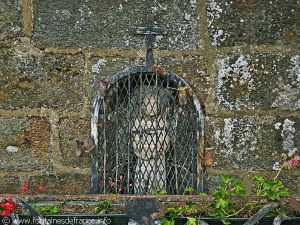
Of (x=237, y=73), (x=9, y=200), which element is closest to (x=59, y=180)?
(x=9, y=200)

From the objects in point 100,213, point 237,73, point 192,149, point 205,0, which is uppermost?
point 205,0

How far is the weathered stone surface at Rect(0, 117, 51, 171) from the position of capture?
3.22m

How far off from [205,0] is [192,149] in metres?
0.71

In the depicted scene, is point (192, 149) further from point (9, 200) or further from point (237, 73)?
point (9, 200)

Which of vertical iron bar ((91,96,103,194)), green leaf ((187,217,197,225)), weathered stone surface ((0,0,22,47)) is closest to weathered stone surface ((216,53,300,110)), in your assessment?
vertical iron bar ((91,96,103,194))

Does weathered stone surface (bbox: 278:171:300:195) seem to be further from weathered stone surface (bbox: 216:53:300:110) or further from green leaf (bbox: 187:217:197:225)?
green leaf (bbox: 187:217:197:225)

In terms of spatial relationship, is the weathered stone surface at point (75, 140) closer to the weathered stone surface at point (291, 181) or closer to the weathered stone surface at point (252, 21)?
the weathered stone surface at point (252, 21)

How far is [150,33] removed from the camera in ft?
10.6

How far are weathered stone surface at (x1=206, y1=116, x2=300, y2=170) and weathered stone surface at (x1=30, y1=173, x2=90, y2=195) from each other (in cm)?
62

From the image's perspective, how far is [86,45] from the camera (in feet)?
10.6

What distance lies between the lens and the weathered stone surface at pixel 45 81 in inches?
127

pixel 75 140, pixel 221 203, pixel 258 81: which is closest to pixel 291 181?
pixel 258 81

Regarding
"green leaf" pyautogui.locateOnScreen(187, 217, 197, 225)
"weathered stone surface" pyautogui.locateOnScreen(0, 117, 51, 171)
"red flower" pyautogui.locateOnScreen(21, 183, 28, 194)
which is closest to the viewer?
"green leaf" pyautogui.locateOnScreen(187, 217, 197, 225)

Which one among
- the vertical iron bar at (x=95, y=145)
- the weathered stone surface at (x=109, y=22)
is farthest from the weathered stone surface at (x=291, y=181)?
the vertical iron bar at (x=95, y=145)
